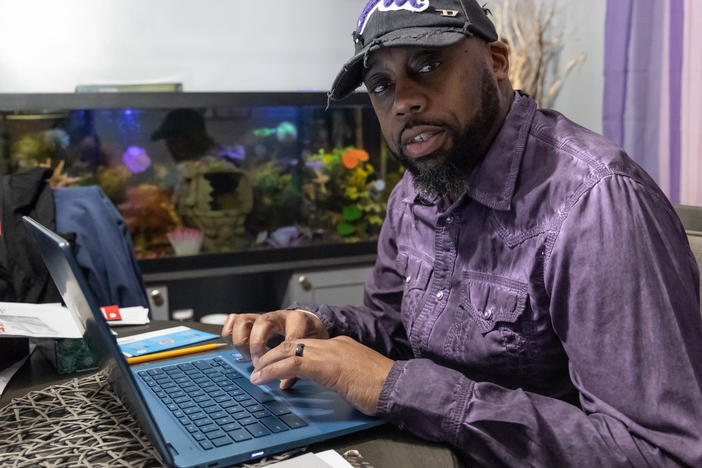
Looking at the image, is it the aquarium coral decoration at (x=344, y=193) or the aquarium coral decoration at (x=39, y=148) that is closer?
the aquarium coral decoration at (x=39, y=148)

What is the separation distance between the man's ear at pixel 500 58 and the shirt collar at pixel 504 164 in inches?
2.5

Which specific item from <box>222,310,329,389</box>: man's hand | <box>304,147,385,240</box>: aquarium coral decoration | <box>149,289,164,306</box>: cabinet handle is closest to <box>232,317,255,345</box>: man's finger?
<box>222,310,329,389</box>: man's hand

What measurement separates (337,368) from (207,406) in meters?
0.18

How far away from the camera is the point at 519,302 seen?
36.3 inches

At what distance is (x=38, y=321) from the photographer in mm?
1124

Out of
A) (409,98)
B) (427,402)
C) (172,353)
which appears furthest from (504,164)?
(172,353)

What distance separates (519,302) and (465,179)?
23 centimetres

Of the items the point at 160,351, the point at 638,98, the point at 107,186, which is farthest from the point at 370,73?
the point at 107,186

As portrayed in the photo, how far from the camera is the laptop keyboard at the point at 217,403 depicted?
2.53ft

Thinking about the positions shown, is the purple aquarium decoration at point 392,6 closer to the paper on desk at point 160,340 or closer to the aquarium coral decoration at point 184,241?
the paper on desk at point 160,340

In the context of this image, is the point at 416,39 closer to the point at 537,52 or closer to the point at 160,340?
the point at 160,340

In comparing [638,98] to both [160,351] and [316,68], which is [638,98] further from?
[160,351]

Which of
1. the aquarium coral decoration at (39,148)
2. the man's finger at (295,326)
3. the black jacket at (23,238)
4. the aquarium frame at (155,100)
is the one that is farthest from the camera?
the aquarium coral decoration at (39,148)

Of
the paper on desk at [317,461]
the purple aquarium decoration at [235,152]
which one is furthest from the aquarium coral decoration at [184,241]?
Result: the paper on desk at [317,461]
